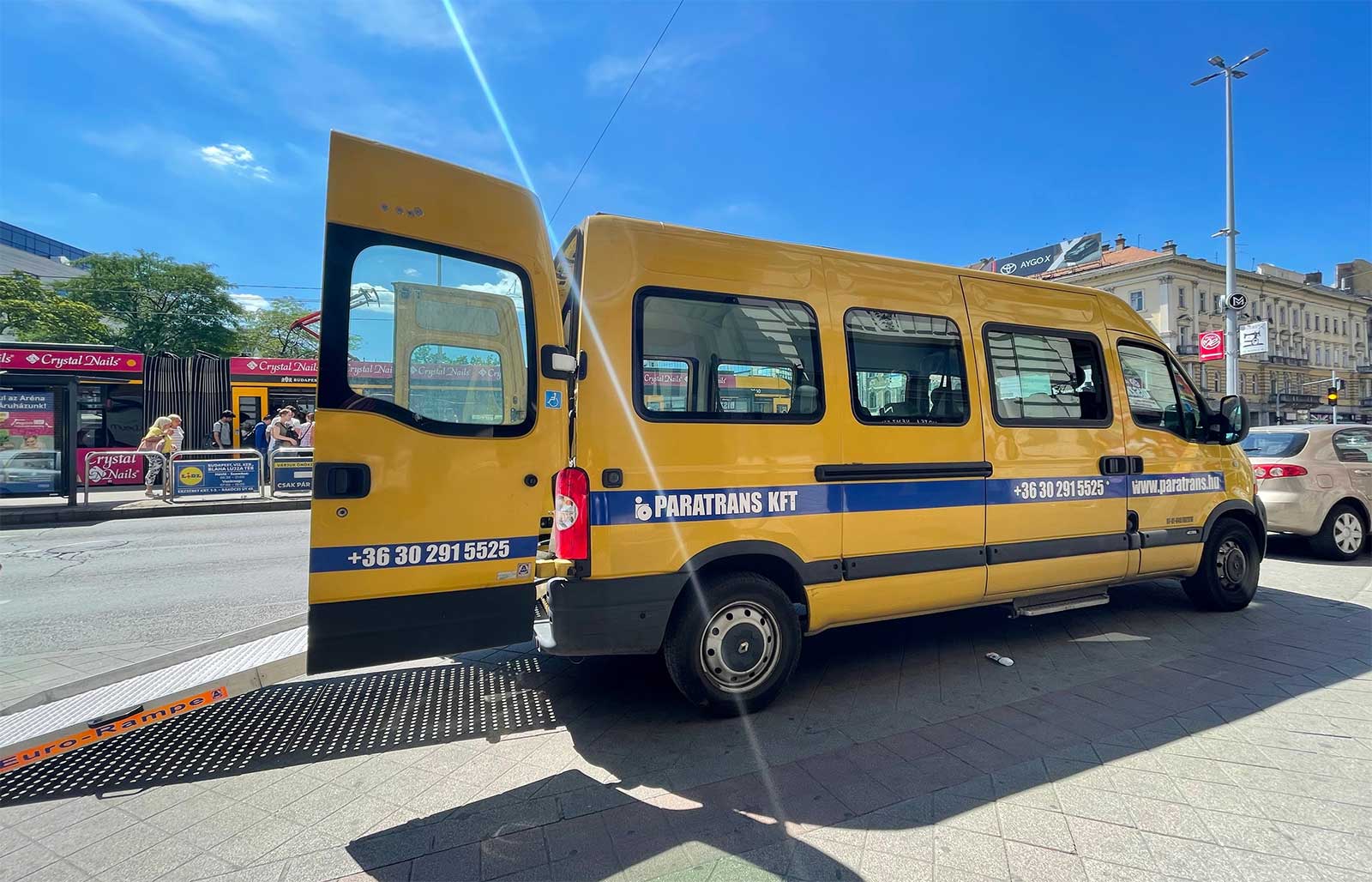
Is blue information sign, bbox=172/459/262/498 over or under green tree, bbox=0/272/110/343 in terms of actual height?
under

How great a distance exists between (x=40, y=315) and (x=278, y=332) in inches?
657

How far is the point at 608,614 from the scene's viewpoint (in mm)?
3289

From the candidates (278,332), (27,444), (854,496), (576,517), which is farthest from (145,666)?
(278,332)

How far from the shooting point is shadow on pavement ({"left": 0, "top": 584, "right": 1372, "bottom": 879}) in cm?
252

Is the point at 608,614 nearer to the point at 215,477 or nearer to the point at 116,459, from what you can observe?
the point at 215,477

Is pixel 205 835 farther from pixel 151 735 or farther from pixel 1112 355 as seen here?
pixel 1112 355

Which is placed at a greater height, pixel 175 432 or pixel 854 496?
pixel 175 432

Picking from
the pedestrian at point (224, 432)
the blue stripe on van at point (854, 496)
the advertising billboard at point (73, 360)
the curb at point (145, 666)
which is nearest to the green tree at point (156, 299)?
the advertising billboard at point (73, 360)

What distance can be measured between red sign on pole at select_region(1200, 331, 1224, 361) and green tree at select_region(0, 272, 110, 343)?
48337 millimetres

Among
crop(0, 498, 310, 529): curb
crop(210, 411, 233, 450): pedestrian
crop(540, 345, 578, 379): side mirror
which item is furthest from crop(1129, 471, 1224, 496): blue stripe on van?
crop(210, 411, 233, 450): pedestrian

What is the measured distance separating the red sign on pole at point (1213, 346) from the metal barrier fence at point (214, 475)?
22.2m

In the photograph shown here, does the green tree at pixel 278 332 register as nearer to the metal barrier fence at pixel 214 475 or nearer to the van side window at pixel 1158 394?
the metal barrier fence at pixel 214 475

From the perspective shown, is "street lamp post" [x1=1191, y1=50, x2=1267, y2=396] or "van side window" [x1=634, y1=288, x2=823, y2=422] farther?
"street lamp post" [x1=1191, y1=50, x2=1267, y2=396]

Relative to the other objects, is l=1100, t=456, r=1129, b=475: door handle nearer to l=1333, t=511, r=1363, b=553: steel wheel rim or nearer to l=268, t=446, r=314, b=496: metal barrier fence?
l=1333, t=511, r=1363, b=553: steel wheel rim
